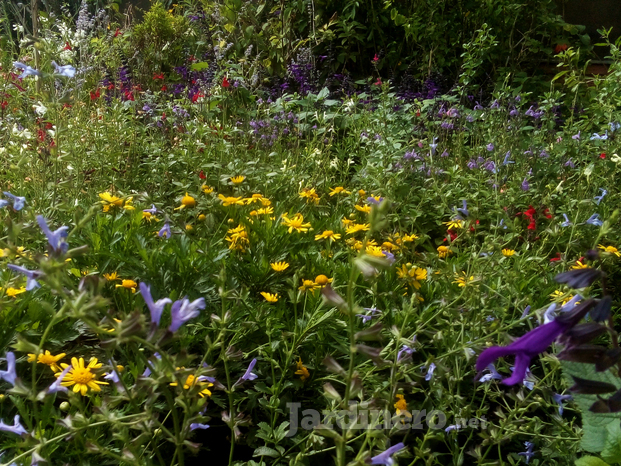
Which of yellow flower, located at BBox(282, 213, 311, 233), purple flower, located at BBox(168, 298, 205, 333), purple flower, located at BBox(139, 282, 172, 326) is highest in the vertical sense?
purple flower, located at BBox(139, 282, 172, 326)

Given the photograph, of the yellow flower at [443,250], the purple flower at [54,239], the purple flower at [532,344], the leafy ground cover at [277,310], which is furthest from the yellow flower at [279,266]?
the purple flower at [532,344]

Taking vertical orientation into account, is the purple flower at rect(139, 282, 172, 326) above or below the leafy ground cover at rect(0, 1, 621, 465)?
above

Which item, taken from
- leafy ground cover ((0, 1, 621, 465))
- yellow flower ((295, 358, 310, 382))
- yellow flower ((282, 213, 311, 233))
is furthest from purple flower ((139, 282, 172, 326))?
yellow flower ((282, 213, 311, 233))

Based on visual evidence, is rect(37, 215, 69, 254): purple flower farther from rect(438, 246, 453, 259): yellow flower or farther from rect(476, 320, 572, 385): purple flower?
rect(438, 246, 453, 259): yellow flower

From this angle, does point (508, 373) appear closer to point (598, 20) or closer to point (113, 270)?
point (113, 270)

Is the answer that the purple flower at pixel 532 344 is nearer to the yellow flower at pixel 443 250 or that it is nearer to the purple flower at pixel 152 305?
the purple flower at pixel 152 305

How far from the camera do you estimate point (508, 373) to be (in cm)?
149

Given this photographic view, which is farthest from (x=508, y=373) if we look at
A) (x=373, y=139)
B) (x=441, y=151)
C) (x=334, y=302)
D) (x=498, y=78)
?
(x=498, y=78)

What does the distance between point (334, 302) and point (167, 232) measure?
113 centimetres

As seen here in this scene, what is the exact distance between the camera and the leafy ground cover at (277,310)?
0.84 meters

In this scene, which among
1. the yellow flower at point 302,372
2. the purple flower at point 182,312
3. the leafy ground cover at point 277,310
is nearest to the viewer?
the purple flower at point 182,312

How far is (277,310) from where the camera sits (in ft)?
5.21

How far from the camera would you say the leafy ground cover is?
2.75 ft

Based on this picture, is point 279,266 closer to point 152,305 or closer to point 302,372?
point 302,372
